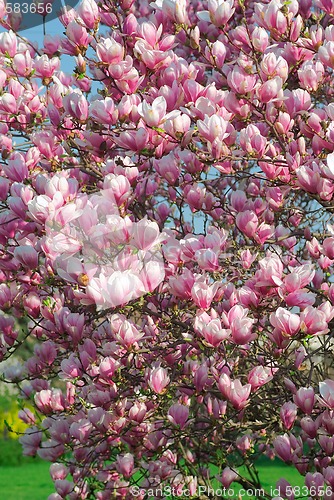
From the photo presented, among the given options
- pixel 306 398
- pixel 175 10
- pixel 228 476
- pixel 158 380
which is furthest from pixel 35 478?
pixel 175 10

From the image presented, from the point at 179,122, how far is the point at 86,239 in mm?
547

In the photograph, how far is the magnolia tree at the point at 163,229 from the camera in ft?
7.72

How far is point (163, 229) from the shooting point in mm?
2867

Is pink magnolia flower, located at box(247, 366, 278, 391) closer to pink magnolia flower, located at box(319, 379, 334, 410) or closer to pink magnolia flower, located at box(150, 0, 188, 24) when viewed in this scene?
pink magnolia flower, located at box(319, 379, 334, 410)

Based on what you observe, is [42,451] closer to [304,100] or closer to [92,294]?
[92,294]

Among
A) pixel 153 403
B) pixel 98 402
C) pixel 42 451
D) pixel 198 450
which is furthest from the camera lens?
pixel 198 450

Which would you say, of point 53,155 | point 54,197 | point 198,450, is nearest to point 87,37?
point 53,155

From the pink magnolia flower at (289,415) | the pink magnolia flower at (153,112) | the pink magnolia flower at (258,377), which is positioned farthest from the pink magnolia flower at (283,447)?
the pink magnolia flower at (153,112)

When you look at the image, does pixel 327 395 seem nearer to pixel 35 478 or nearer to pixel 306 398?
pixel 306 398

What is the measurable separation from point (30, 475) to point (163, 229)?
7650 millimetres

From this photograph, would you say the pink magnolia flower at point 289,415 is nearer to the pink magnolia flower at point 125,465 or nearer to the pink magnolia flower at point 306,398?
the pink magnolia flower at point 306,398

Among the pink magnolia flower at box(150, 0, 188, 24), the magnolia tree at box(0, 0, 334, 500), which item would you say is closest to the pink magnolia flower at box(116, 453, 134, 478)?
the magnolia tree at box(0, 0, 334, 500)

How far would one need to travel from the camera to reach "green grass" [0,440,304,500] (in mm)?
7801

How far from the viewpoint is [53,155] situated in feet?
9.81
